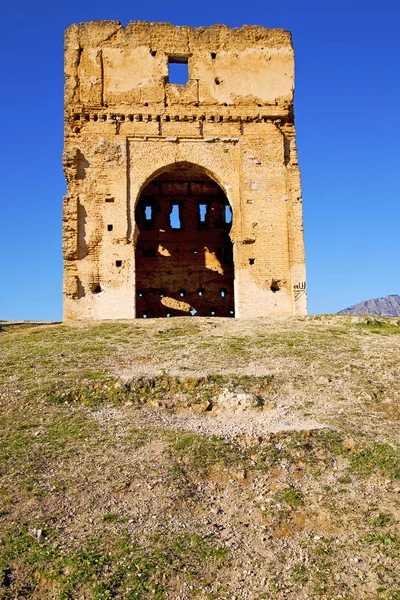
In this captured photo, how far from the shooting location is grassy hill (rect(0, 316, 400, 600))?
6047mm

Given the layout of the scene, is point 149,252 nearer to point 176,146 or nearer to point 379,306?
point 176,146

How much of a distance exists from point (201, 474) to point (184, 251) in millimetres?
17112

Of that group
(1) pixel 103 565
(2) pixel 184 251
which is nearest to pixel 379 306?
(2) pixel 184 251

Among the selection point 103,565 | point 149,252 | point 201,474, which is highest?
point 149,252

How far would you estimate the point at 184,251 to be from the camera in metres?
24.5

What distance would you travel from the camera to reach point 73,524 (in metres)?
6.82

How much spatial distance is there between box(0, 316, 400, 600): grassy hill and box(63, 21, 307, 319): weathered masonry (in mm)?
5684

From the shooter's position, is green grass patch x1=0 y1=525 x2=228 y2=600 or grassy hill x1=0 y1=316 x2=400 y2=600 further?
grassy hill x1=0 y1=316 x2=400 y2=600

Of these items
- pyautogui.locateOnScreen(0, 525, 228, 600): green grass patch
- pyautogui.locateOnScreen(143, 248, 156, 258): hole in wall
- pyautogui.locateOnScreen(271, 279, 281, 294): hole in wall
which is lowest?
pyautogui.locateOnScreen(0, 525, 228, 600): green grass patch

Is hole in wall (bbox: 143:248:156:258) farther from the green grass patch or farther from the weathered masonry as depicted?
the green grass patch

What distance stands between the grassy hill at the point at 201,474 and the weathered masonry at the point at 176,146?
5.68m

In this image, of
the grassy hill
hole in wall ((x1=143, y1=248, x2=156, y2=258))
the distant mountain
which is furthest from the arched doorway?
the distant mountain

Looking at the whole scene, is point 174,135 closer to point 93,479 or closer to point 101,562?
point 93,479

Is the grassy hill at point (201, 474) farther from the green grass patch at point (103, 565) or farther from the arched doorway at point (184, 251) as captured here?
the arched doorway at point (184, 251)
